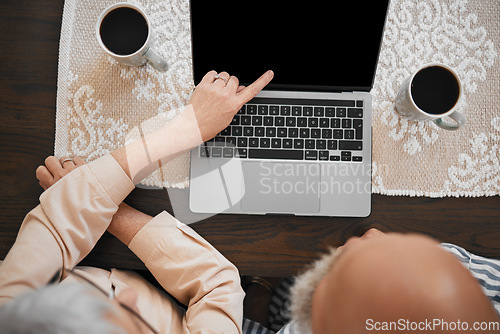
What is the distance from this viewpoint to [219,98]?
665 millimetres

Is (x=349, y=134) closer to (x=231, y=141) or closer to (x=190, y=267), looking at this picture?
(x=231, y=141)

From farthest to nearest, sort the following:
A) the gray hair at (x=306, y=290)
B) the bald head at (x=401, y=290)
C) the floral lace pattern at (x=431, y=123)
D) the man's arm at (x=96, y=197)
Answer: the floral lace pattern at (x=431, y=123) < the man's arm at (x=96, y=197) < the gray hair at (x=306, y=290) < the bald head at (x=401, y=290)

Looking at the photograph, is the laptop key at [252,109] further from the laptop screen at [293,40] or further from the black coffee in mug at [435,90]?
the black coffee in mug at [435,90]

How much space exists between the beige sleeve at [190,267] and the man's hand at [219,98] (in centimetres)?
20

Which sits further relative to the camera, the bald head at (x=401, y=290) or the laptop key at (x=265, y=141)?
the laptop key at (x=265, y=141)

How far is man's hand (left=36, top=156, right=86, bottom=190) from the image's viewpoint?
67 cm

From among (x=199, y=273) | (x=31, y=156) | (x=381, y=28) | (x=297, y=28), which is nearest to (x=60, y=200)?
(x=31, y=156)

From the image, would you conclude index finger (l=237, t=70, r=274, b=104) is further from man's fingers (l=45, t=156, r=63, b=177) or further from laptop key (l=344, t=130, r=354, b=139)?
man's fingers (l=45, t=156, r=63, b=177)

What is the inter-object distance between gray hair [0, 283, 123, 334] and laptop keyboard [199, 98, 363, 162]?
0.35 meters

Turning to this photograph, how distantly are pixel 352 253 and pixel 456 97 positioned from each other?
0.41 metres

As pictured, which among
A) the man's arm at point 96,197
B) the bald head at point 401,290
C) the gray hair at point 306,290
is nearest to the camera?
the bald head at point 401,290

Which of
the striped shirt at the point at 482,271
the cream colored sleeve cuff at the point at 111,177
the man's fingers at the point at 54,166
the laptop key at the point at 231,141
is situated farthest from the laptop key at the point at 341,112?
the man's fingers at the point at 54,166

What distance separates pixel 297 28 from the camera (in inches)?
24.9

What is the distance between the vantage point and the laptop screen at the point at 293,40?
0.61 meters
